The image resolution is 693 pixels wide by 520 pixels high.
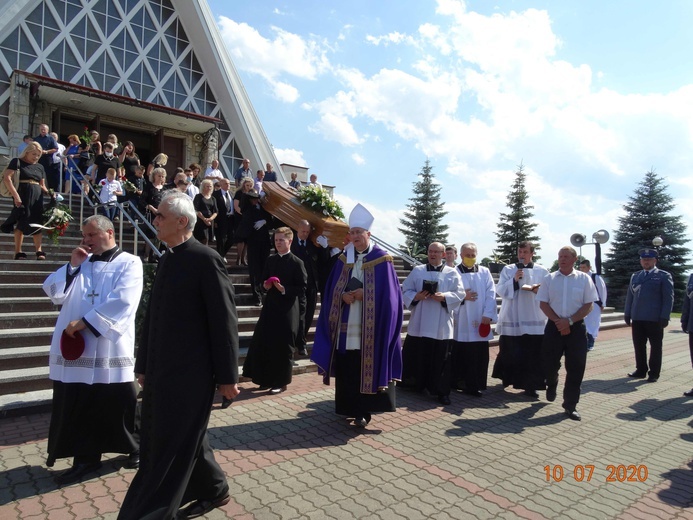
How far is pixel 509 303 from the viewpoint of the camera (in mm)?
7230

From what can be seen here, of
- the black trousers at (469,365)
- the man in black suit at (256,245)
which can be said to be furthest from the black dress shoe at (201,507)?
the man in black suit at (256,245)

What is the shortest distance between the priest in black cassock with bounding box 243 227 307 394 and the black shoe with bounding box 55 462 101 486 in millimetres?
2565

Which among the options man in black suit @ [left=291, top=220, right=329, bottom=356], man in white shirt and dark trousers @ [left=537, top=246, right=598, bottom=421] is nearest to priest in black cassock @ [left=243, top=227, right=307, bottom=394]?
man in black suit @ [left=291, top=220, right=329, bottom=356]

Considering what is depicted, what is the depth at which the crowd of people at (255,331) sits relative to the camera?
296cm

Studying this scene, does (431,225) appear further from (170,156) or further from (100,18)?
(100,18)

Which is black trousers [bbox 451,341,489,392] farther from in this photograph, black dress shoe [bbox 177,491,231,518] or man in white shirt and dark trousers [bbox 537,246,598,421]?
black dress shoe [bbox 177,491,231,518]

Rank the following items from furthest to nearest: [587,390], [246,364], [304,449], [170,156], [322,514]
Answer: [170,156]
[587,390]
[246,364]
[304,449]
[322,514]

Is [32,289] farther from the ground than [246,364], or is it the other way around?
[32,289]

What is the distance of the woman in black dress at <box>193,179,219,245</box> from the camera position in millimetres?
9393

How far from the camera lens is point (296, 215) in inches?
381

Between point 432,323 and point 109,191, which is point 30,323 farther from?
point 432,323

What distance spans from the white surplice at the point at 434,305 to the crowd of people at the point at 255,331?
0.02m

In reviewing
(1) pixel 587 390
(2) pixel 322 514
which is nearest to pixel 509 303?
(1) pixel 587 390

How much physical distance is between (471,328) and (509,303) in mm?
729
